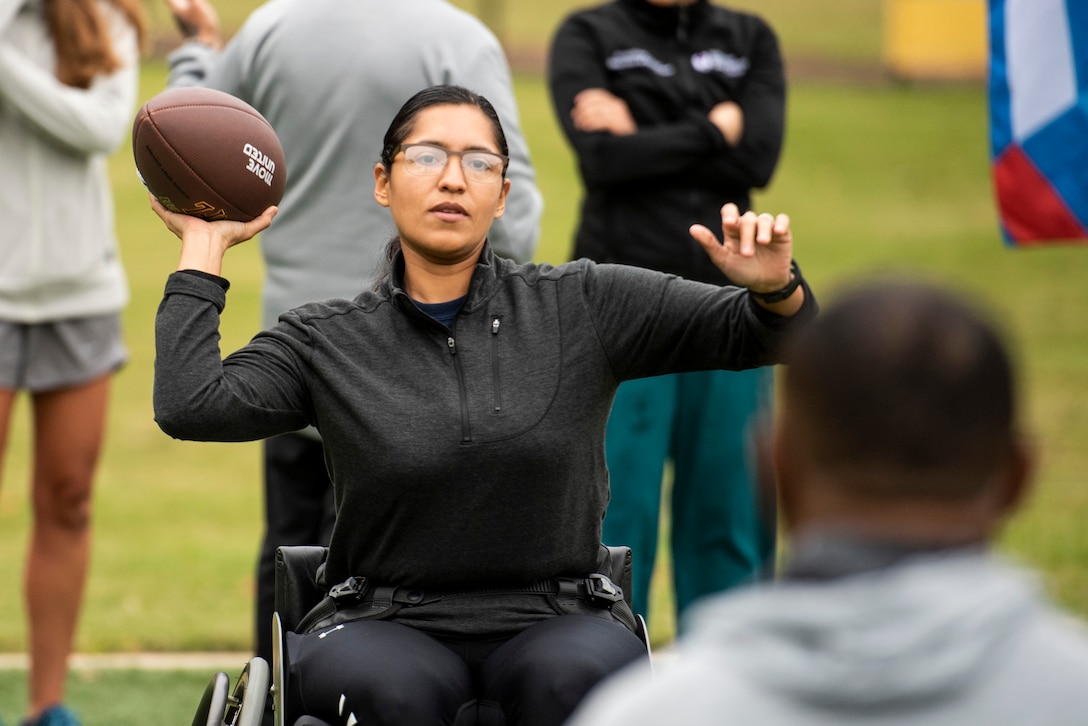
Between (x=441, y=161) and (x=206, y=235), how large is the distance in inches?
18.4

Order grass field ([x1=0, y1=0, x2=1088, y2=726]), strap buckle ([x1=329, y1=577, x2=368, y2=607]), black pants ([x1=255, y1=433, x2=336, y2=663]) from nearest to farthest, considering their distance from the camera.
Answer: strap buckle ([x1=329, y1=577, x2=368, y2=607])
black pants ([x1=255, y1=433, x2=336, y2=663])
grass field ([x1=0, y1=0, x2=1088, y2=726])

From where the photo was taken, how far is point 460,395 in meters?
2.70

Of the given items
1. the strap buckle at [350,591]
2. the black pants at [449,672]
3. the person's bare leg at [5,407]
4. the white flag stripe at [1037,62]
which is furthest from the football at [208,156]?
the white flag stripe at [1037,62]

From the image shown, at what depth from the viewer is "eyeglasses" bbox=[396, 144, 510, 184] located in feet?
9.53

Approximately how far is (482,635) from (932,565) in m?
1.43

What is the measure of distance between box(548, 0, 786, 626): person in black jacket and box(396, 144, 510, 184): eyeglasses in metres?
1.33

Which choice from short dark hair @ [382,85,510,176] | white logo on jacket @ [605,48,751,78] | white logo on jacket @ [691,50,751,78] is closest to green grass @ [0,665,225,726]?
short dark hair @ [382,85,510,176]

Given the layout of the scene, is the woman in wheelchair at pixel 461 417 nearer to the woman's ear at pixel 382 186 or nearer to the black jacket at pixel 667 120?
the woman's ear at pixel 382 186

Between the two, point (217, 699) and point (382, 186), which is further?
point (382, 186)

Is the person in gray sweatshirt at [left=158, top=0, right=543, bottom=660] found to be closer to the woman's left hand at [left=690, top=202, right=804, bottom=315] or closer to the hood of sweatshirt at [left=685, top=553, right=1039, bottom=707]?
the woman's left hand at [left=690, top=202, right=804, bottom=315]

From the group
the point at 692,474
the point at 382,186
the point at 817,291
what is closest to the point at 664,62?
the point at 692,474

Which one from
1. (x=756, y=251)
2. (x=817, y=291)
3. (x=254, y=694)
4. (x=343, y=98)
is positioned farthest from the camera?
(x=817, y=291)

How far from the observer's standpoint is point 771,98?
14.4ft

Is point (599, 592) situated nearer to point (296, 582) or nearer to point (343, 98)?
point (296, 582)
